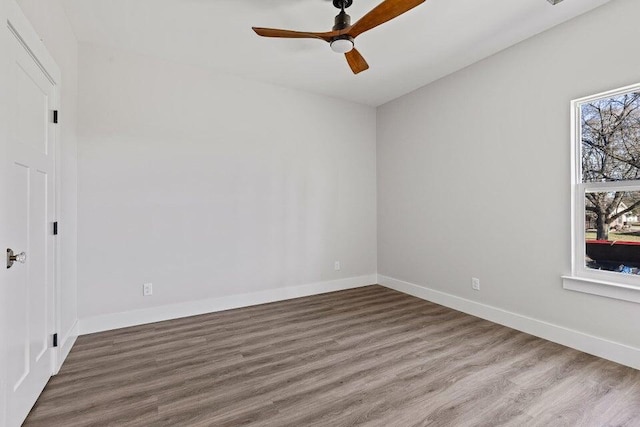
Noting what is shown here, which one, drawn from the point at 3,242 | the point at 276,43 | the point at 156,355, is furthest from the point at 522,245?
the point at 3,242

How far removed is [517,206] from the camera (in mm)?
A: 2996

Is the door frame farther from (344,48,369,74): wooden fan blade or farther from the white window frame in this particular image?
the white window frame

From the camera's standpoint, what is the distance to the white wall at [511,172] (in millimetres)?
2449

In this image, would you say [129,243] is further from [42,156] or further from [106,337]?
[42,156]

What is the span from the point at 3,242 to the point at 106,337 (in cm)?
178

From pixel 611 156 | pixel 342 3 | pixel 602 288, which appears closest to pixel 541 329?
pixel 602 288

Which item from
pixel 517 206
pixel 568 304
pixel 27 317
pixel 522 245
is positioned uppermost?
pixel 517 206

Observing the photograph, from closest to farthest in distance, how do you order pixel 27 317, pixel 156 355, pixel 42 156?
pixel 27 317 < pixel 42 156 < pixel 156 355

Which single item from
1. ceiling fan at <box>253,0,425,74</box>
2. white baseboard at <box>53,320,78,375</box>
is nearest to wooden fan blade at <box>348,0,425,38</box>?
ceiling fan at <box>253,0,425,74</box>

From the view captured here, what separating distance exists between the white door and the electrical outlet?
1006 millimetres

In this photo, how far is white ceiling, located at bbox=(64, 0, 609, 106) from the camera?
242 centimetres

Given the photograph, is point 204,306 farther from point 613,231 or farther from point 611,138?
point 611,138

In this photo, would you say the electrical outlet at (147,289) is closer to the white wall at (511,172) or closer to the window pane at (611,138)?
the white wall at (511,172)

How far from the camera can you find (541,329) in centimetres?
280
